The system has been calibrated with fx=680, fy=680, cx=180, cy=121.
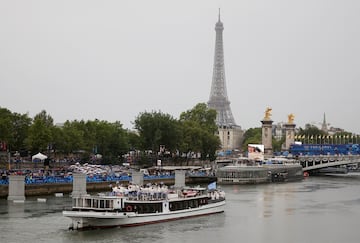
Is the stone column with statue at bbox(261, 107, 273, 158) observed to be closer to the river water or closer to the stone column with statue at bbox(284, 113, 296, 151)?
the stone column with statue at bbox(284, 113, 296, 151)

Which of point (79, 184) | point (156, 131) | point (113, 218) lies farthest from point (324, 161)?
point (113, 218)

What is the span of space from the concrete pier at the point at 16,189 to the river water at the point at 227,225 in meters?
0.65


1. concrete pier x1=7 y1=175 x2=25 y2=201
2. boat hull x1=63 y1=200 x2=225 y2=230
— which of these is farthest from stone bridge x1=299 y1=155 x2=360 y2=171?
boat hull x1=63 y1=200 x2=225 y2=230

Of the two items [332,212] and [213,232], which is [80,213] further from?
[332,212]

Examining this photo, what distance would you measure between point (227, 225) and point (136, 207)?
629 centimetres

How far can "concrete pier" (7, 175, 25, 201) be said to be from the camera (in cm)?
5284

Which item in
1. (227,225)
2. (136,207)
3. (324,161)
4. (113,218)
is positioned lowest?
(227,225)

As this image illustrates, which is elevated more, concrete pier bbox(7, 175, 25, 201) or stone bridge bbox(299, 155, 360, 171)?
stone bridge bbox(299, 155, 360, 171)

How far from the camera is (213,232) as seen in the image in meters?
41.9

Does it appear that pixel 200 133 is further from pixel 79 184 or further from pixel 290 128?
pixel 79 184

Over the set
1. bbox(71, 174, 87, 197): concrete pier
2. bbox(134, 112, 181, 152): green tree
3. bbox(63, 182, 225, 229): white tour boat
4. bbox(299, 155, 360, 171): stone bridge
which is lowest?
bbox(63, 182, 225, 229): white tour boat

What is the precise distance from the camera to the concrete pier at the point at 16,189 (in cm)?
5284

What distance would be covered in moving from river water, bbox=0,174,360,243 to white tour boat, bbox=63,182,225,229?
25.9 inches

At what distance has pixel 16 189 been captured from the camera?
5328 centimetres
